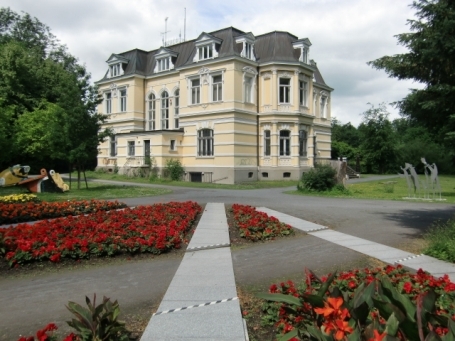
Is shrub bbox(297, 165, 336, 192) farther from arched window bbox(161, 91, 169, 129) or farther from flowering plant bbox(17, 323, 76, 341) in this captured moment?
flowering plant bbox(17, 323, 76, 341)

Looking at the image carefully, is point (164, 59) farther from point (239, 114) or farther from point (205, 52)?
point (239, 114)

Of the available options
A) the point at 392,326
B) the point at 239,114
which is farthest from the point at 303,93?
the point at 392,326

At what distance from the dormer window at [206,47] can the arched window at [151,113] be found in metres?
8.48

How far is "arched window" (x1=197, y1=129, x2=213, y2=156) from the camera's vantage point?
3431 cm

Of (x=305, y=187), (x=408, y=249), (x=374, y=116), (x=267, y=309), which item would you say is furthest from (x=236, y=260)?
(x=374, y=116)

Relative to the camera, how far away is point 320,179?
936 inches

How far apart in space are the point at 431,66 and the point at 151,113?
117ft

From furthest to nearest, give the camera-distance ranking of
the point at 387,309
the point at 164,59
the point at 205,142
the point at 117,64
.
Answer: the point at 117,64, the point at 164,59, the point at 205,142, the point at 387,309

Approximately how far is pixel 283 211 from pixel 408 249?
21.2ft

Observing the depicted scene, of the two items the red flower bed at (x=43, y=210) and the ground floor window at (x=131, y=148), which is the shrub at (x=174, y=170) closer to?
the ground floor window at (x=131, y=148)

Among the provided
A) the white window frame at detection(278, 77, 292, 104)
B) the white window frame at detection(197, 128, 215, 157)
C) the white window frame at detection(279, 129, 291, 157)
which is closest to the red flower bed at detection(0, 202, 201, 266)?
the white window frame at detection(197, 128, 215, 157)

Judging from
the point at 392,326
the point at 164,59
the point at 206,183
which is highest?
the point at 164,59

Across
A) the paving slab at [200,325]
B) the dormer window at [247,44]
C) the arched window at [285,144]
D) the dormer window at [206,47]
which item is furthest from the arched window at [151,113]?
the paving slab at [200,325]

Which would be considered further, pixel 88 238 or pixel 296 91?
pixel 296 91
